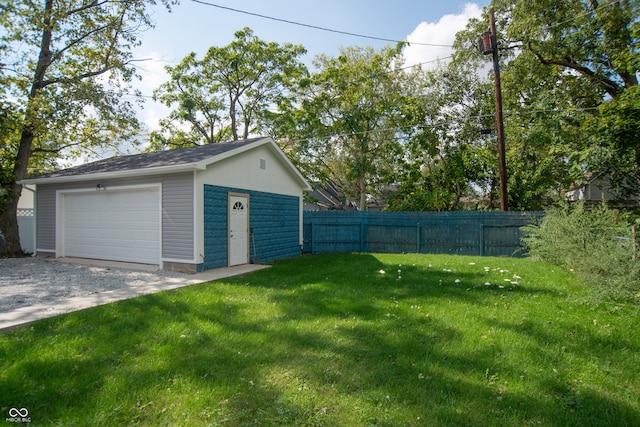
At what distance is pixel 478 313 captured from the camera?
480 centimetres

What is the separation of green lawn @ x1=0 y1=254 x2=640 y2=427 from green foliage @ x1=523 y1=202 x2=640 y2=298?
0.51m

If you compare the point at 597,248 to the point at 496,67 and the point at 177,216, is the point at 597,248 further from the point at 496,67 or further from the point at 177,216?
the point at 177,216

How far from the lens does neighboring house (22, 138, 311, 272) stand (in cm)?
836

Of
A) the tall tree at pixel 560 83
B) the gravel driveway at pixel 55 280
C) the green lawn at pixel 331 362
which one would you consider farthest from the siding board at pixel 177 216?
the tall tree at pixel 560 83

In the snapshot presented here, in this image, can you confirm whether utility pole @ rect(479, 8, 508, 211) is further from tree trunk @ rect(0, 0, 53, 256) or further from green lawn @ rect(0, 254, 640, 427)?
tree trunk @ rect(0, 0, 53, 256)

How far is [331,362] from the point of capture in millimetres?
3328

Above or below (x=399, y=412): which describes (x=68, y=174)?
above

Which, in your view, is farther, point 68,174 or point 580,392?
point 68,174

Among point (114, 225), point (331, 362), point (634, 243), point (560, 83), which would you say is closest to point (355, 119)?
point (560, 83)

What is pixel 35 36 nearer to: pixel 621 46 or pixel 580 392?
pixel 580 392

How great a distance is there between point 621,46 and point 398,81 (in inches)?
404

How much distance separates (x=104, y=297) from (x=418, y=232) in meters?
10.6

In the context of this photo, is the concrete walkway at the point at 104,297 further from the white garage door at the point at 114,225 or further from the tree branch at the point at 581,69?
the tree branch at the point at 581,69

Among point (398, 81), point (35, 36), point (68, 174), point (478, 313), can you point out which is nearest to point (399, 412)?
point (478, 313)
